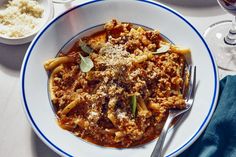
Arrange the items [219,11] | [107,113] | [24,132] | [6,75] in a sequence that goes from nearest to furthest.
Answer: [107,113] → [24,132] → [6,75] → [219,11]

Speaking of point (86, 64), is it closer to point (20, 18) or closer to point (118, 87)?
point (118, 87)

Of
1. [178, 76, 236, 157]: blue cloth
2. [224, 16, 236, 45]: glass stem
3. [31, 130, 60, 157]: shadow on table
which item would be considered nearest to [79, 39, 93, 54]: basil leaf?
[31, 130, 60, 157]: shadow on table

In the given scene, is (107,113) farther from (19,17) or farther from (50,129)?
(19,17)

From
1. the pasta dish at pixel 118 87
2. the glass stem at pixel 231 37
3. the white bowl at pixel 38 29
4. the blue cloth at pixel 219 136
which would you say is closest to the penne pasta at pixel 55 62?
the pasta dish at pixel 118 87

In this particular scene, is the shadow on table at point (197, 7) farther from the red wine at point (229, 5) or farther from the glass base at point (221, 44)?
the red wine at point (229, 5)

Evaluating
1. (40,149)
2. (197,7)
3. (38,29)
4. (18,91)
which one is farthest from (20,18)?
(197,7)

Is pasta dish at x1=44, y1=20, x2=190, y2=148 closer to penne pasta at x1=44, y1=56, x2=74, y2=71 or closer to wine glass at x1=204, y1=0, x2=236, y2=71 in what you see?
penne pasta at x1=44, y1=56, x2=74, y2=71

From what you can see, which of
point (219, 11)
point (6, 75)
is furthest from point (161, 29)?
point (6, 75)
